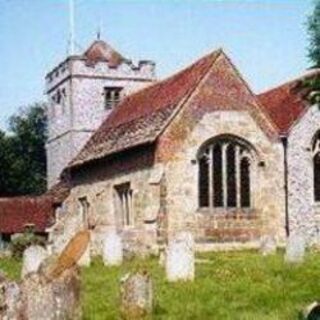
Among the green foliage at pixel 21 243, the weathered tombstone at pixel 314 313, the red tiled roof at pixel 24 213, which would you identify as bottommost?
the green foliage at pixel 21 243

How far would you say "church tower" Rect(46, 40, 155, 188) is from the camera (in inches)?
1886

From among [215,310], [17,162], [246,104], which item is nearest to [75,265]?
[215,310]

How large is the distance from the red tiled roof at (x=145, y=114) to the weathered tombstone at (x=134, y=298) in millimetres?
14588

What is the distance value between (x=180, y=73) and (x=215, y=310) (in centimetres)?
1945

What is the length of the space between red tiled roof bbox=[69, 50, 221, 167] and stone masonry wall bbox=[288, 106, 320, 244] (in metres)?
4.06

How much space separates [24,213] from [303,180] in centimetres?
1669

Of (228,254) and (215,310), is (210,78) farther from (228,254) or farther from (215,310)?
(215,310)

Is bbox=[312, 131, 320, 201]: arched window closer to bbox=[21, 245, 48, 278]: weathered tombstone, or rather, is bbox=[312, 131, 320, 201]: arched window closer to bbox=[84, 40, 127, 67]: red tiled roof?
bbox=[21, 245, 48, 278]: weathered tombstone

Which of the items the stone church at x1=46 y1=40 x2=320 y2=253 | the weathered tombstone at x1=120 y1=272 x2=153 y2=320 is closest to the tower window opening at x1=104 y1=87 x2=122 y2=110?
the stone church at x1=46 y1=40 x2=320 y2=253

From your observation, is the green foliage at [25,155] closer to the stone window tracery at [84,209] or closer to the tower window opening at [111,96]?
the tower window opening at [111,96]

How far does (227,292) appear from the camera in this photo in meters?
14.4

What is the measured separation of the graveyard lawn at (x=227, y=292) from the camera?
12430 millimetres

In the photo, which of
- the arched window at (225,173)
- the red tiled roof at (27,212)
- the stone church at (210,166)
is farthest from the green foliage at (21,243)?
the arched window at (225,173)

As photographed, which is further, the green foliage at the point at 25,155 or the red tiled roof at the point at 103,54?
the green foliage at the point at 25,155
